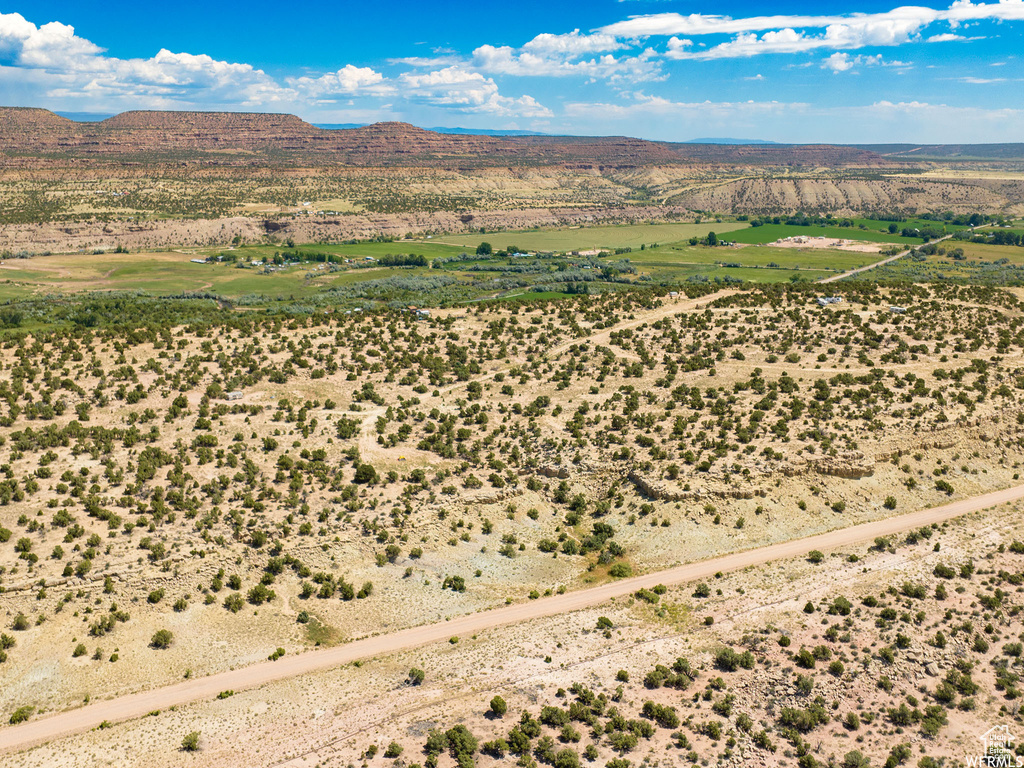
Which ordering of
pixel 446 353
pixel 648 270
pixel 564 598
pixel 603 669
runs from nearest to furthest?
1. pixel 603 669
2. pixel 564 598
3. pixel 446 353
4. pixel 648 270

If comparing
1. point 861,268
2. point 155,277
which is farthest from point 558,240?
point 155,277

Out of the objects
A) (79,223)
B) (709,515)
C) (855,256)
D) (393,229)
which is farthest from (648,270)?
(79,223)

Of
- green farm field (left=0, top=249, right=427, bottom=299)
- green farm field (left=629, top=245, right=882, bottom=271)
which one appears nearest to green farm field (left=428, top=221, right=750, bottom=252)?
green farm field (left=629, top=245, right=882, bottom=271)

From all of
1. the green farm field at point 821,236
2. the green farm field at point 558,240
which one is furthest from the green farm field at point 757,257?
the green farm field at point 821,236

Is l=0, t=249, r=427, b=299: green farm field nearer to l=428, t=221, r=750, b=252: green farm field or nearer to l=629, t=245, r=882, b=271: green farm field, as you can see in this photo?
l=428, t=221, r=750, b=252: green farm field

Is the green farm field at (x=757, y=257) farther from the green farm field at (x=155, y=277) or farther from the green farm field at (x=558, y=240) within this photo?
the green farm field at (x=155, y=277)

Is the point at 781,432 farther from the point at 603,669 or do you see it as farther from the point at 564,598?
the point at 603,669

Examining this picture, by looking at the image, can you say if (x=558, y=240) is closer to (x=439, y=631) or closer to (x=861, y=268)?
(x=861, y=268)

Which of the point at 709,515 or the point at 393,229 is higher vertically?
the point at 393,229
